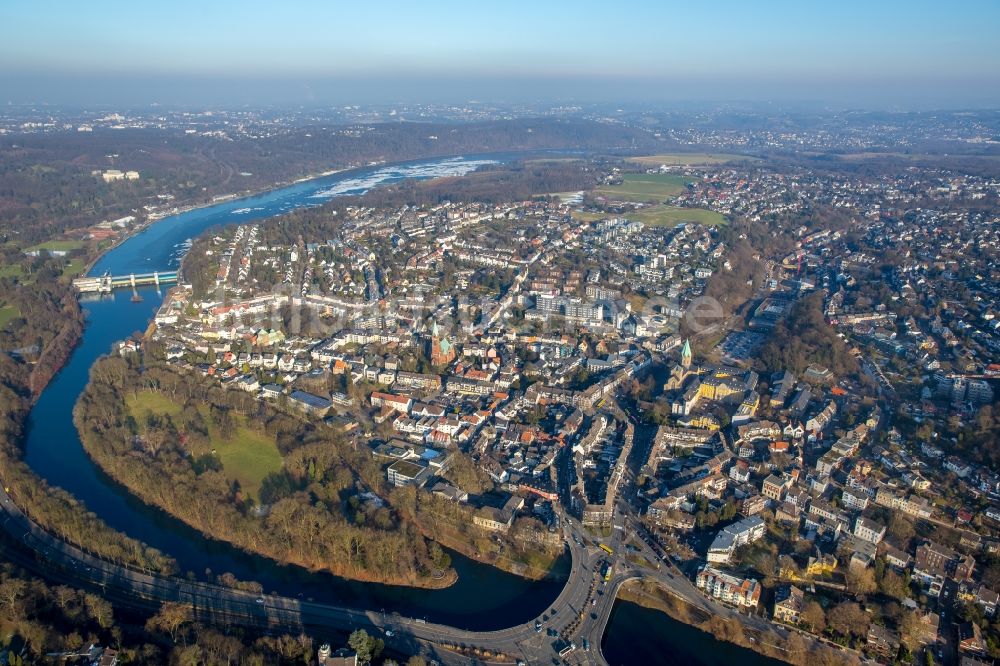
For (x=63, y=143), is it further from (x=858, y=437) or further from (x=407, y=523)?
(x=858, y=437)

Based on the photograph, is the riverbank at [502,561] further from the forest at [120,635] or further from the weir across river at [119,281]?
the weir across river at [119,281]

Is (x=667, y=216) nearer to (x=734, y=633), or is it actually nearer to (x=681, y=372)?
(x=681, y=372)

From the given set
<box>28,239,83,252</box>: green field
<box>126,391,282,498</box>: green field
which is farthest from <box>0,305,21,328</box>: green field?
<box>126,391,282,498</box>: green field

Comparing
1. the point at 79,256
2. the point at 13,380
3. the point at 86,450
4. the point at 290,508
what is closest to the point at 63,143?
the point at 79,256

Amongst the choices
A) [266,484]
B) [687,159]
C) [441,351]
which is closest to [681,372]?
[441,351]

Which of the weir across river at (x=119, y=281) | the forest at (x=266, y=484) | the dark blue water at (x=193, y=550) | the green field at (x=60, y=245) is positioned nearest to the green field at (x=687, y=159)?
the weir across river at (x=119, y=281)

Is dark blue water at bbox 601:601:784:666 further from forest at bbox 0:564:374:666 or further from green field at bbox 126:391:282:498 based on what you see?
green field at bbox 126:391:282:498
